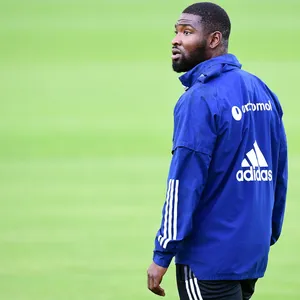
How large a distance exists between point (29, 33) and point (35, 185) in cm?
71

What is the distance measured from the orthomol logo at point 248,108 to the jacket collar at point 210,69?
104 mm

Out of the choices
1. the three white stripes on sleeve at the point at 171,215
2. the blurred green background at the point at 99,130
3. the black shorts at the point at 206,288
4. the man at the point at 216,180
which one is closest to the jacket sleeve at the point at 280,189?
the man at the point at 216,180

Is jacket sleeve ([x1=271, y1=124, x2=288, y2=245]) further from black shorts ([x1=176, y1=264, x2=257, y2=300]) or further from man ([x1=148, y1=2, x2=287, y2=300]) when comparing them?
black shorts ([x1=176, y1=264, x2=257, y2=300])

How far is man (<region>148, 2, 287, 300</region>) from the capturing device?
2.19 meters

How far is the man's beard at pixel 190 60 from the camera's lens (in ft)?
7.70

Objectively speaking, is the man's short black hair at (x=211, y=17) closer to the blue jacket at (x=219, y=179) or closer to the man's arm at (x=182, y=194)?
the blue jacket at (x=219, y=179)

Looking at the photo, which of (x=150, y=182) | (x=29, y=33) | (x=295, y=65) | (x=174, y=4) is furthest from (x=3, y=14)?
(x=295, y=65)

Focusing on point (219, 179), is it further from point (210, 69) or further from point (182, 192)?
point (210, 69)

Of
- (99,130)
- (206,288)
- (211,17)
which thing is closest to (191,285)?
(206,288)

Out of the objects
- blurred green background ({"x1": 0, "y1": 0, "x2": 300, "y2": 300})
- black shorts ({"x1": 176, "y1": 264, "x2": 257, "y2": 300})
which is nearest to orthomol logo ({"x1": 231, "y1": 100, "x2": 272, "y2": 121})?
black shorts ({"x1": 176, "y1": 264, "x2": 257, "y2": 300})

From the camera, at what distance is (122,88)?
13.2 ft

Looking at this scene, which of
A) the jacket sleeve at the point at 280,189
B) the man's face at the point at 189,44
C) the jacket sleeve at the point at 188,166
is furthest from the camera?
the jacket sleeve at the point at 280,189

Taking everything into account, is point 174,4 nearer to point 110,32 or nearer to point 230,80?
point 110,32

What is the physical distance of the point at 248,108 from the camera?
89.0 inches
